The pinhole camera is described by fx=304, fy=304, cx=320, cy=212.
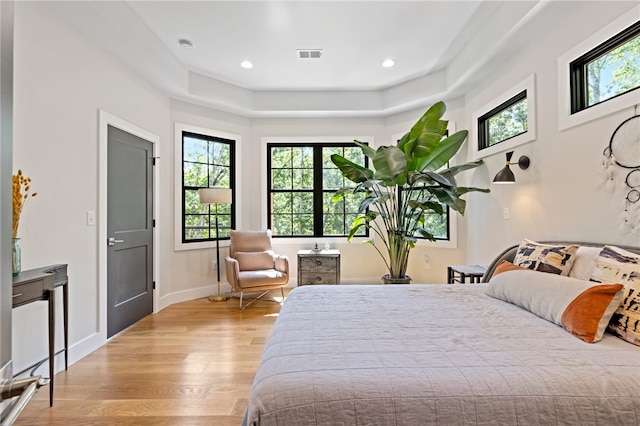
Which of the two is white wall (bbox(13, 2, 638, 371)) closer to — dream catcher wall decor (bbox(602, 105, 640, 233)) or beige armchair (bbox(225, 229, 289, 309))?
dream catcher wall decor (bbox(602, 105, 640, 233))

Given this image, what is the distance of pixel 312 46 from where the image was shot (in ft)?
11.0

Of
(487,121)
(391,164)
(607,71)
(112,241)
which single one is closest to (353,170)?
(391,164)

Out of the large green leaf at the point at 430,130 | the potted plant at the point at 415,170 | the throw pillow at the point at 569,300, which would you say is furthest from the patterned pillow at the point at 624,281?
the large green leaf at the point at 430,130

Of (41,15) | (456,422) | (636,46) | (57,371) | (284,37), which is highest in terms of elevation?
(284,37)

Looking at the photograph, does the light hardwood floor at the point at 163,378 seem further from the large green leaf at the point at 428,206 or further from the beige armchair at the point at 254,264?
the large green leaf at the point at 428,206

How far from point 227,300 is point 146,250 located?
123 cm

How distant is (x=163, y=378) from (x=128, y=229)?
1748 millimetres

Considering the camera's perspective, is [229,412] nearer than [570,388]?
No

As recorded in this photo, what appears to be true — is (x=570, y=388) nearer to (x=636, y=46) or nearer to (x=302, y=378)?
(x=302, y=378)

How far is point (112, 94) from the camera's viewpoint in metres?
3.01

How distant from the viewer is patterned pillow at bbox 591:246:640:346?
1245 millimetres

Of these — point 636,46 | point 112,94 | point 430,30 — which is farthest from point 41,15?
point 636,46

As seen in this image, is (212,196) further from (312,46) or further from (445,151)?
(445,151)

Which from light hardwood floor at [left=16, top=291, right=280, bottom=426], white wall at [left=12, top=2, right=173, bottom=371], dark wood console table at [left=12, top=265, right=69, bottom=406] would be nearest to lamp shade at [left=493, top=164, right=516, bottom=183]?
light hardwood floor at [left=16, top=291, right=280, bottom=426]
